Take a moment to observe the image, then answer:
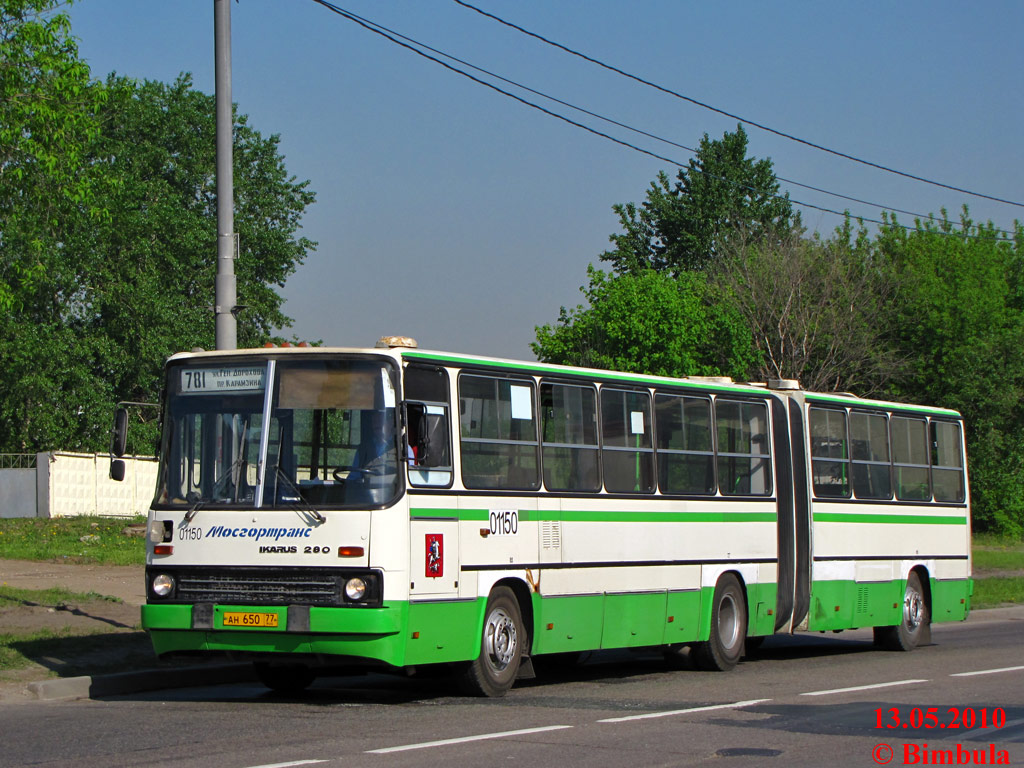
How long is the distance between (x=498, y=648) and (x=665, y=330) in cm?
4272

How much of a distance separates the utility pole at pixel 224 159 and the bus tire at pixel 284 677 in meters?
3.60

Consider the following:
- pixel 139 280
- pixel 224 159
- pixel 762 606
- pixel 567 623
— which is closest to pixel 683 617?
pixel 762 606

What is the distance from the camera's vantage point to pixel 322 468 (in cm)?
1149

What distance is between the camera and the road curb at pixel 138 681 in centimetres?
1226

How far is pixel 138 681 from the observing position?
42.8 feet

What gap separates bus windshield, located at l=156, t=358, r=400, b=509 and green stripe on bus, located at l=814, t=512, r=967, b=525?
790cm

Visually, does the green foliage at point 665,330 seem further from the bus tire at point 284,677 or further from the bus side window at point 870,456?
the bus tire at point 284,677

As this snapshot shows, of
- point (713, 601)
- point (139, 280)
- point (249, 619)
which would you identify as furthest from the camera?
point (139, 280)

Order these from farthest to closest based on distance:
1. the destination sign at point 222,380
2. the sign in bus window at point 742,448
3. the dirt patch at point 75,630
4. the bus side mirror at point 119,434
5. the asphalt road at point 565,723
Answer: the sign in bus window at point 742,448 → the dirt patch at point 75,630 → the bus side mirror at point 119,434 → the destination sign at point 222,380 → the asphalt road at point 565,723

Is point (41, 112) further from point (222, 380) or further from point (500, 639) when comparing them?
point (500, 639)

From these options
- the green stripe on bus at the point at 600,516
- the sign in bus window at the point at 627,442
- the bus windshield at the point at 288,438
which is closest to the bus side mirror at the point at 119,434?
the bus windshield at the point at 288,438

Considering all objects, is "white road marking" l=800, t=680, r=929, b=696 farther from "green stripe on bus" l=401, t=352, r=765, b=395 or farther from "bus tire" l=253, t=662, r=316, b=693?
"bus tire" l=253, t=662, r=316, b=693

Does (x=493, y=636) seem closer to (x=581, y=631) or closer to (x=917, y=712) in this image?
(x=581, y=631)

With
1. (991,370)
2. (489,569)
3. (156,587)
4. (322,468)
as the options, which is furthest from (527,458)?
(991,370)
